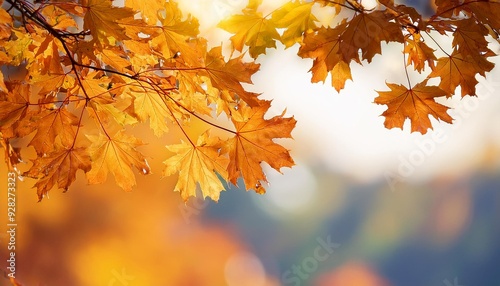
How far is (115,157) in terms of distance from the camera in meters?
Answer: 1.29

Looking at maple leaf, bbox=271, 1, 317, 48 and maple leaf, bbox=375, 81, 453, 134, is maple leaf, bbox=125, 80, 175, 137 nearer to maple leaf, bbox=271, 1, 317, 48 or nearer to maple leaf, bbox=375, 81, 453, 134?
maple leaf, bbox=271, 1, 317, 48

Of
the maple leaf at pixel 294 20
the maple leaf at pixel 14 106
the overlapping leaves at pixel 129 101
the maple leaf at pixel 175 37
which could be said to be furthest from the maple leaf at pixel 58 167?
the maple leaf at pixel 294 20

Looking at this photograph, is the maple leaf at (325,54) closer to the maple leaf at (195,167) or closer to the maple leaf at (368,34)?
the maple leaf at (368,34)

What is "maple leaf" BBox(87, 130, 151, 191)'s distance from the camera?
1.26m

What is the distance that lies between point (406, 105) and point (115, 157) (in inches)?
31.1

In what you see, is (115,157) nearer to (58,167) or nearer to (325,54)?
(58,167)

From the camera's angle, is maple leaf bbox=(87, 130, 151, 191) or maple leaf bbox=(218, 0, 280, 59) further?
maple leaf bbox=(87, 130, 151, 191)

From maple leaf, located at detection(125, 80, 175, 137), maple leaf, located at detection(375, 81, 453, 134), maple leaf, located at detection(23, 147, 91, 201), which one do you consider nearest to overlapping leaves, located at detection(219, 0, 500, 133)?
maple leaf, located at detection(375, 81, 453, 134)

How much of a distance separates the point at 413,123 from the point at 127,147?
0.77 m

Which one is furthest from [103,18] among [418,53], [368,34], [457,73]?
[457,73]

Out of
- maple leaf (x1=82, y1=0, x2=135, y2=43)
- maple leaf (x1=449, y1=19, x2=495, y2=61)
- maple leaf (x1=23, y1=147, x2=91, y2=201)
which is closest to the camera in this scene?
maple leaf (x1=82, y1=0, x2=135, y2=43)

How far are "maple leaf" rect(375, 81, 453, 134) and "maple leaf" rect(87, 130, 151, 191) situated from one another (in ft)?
2.11

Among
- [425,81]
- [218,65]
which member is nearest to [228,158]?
[218,65]

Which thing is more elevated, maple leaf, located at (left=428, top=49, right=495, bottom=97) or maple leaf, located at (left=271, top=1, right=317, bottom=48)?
maple leaf, located at (left=271, top=1, right=317, bottom=48)
